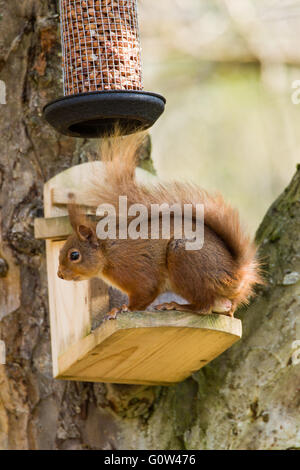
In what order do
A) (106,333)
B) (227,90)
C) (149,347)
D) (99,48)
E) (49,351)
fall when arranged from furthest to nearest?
(227,90) < (49,351) < (99,48) < (149,347) < (106,333)

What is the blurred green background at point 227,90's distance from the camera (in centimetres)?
475

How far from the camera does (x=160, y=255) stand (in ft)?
6.77

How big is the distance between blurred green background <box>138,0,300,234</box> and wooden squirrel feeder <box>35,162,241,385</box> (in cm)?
224

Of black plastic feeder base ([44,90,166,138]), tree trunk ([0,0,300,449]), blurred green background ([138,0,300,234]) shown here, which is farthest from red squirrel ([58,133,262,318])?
blurred green background ([138,0,300,234])

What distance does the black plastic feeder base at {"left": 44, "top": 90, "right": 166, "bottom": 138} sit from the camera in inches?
76.4

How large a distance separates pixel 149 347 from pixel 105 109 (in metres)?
0.63

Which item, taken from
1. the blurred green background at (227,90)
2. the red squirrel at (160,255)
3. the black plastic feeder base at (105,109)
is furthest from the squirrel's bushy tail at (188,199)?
the blurred green background at (227,90)

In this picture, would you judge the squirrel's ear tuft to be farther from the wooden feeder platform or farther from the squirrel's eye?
the wooden feeder platform

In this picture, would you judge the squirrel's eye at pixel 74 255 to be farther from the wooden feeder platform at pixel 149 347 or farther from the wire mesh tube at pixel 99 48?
the wire mesh tube at pixel 99 48

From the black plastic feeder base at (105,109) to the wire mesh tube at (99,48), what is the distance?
0.14 m

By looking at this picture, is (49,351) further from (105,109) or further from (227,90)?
(227,90)

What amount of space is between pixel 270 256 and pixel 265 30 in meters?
2.62

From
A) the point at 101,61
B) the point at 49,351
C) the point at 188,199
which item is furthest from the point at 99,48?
the point at 49,351
